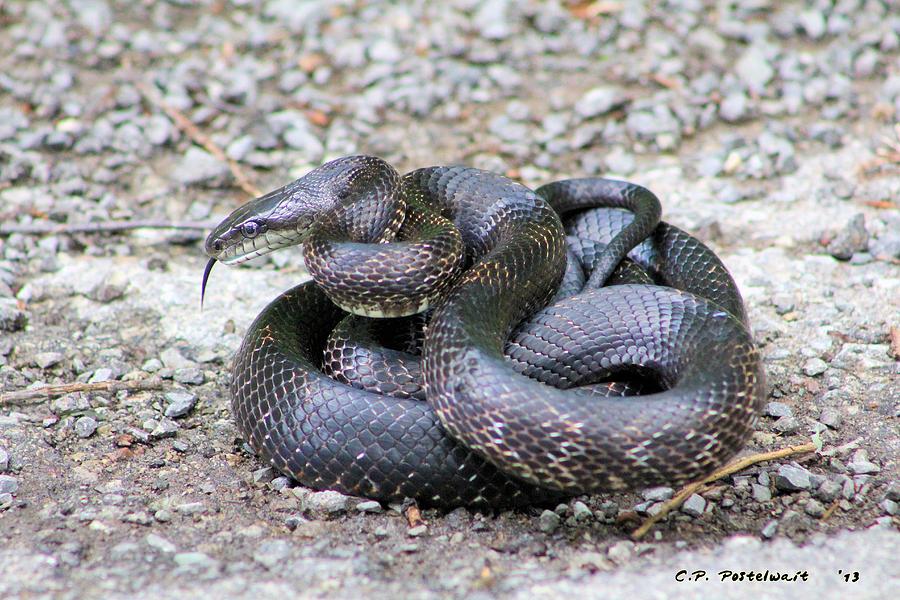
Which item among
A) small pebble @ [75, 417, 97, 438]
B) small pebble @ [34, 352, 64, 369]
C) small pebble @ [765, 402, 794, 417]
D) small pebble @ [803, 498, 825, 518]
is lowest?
small pebble @ [34, 352, 64, 369]

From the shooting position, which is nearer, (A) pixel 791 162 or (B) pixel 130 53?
(A) pixel 791 162

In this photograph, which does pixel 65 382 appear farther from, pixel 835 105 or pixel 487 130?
pixel 835 105

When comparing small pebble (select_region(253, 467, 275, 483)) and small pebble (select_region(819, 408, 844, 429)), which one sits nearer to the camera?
small pebble (select_region(253, 467, 275, 483))

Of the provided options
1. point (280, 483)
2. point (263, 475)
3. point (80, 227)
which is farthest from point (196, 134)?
point (280, 483)

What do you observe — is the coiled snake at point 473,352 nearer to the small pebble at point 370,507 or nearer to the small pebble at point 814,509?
the small pebble at point 370,507

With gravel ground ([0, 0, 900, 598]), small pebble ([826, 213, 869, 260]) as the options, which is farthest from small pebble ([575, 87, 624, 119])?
small pebble ([826, 213, 869, 260])

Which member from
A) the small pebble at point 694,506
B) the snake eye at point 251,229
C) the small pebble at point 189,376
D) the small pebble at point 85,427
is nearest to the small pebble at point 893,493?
the small pebble at point 694,506

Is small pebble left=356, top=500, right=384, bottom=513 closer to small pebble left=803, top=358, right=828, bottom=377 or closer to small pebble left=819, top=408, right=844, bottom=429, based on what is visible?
small pebble left=819, top=408, right=844, bottom=429

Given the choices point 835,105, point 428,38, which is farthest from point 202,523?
point 835,105
